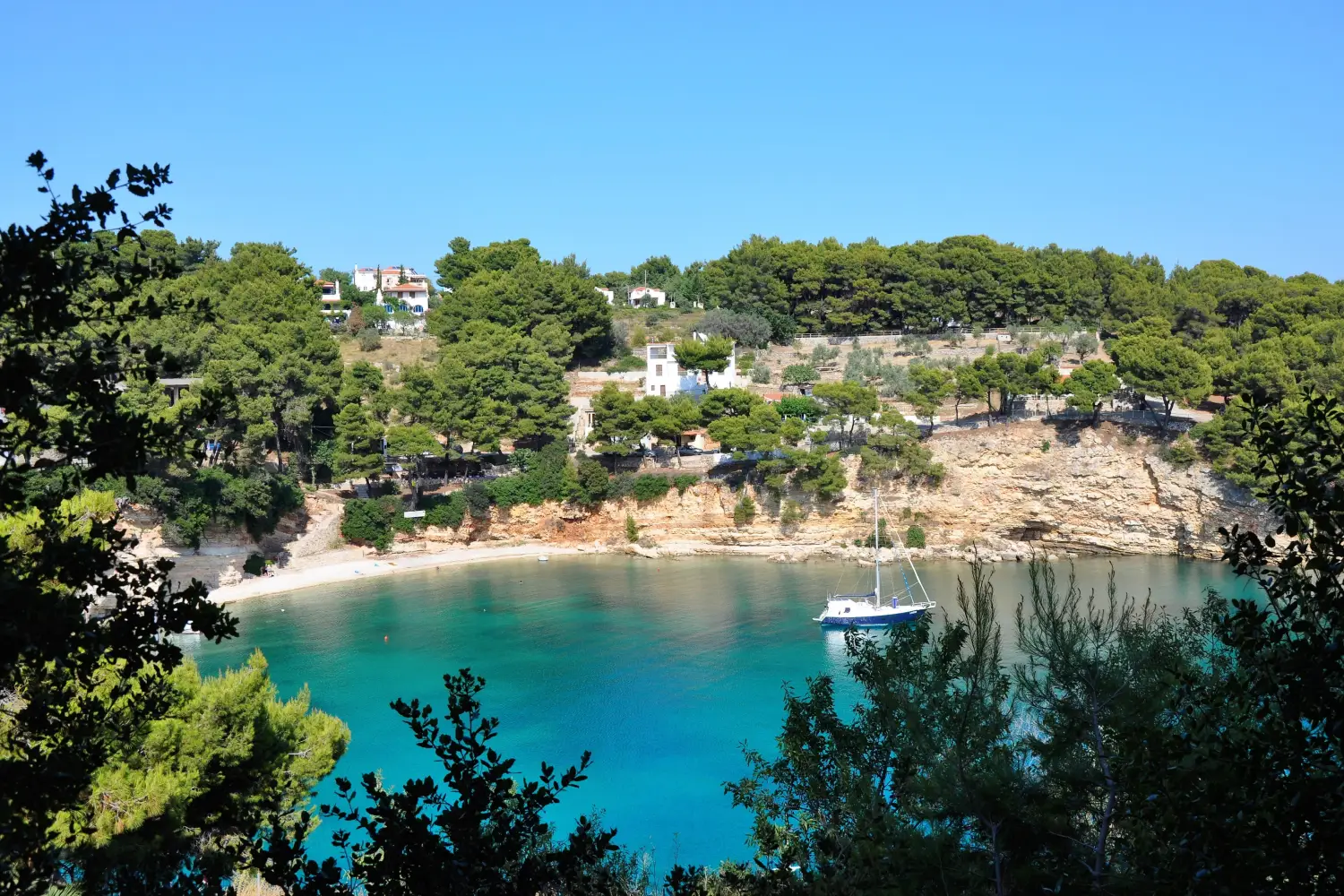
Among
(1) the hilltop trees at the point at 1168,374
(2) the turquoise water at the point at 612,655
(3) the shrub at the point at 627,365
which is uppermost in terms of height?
(3) the shrub at the point at 627,365

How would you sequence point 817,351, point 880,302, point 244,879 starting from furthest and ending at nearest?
point 880,302
point 817,351
point 244,879

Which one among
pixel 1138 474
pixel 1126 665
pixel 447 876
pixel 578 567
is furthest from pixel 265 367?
pixel 447 876

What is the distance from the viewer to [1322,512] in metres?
4.41

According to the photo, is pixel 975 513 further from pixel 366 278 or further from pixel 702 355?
pixel 366 278

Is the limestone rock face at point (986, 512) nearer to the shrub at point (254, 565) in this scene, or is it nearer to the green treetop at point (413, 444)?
the green treetop at point (413, 444)

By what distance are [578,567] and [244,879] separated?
79.3 ft

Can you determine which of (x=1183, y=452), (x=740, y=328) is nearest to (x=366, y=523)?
(x=740, y=328)

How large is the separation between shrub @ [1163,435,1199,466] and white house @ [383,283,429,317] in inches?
1625

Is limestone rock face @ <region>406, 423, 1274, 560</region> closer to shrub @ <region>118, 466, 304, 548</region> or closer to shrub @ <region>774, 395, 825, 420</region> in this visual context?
shrub @ <region>774, 395, 825, 420</region>

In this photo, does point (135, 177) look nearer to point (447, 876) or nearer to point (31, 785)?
point (31, 785)

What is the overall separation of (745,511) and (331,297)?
119ft

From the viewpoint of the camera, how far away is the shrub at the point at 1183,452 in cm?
3403

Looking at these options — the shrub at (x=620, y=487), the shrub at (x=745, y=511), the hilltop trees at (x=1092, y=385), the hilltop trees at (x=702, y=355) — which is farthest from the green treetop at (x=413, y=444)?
the hilltop trees at (x=1092, y=385)

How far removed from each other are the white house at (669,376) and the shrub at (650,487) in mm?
6966
